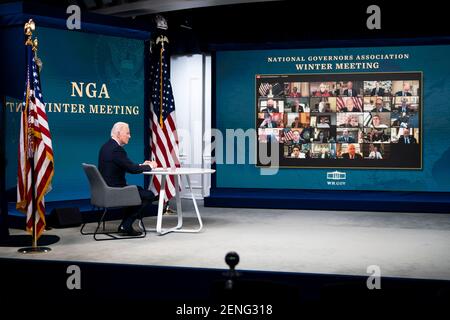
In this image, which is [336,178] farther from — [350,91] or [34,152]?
[34,152]

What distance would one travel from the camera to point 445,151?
9.64 m

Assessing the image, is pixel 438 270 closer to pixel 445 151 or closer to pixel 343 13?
pixel 445 151

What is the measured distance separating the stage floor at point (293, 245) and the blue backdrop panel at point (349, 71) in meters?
0.84

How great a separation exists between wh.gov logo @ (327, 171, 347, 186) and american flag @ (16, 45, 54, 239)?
5.01m

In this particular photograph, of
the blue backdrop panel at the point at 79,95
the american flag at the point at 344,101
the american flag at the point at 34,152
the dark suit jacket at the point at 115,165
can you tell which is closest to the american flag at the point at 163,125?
the blue backdrop panel at the point at 79,95

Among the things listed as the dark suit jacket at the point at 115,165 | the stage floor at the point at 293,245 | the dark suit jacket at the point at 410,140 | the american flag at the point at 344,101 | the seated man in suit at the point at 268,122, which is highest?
the american flag at the point at 344,101

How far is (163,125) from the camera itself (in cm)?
905

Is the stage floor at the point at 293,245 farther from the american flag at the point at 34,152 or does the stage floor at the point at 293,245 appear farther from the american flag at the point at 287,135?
the american flag at the point at 287,135

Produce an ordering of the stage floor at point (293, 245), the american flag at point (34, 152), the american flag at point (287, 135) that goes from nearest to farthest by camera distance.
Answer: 1. the stage floor at point (293, 245)
2. the american flag at point (34, 152)
3. the american flag at point (287, 135)

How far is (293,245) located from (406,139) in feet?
13.3

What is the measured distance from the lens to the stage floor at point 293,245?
18.0 ft

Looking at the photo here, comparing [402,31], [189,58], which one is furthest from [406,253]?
[189,58]

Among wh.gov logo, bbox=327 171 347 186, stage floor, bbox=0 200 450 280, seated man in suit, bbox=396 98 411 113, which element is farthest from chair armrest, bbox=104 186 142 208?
seated man in suit, bbox=396 98 411 113

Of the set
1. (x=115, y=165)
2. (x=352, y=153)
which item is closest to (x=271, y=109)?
(x=352, y=153)
